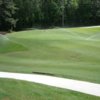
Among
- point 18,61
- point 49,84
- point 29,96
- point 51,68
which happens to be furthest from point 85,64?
point 29,96

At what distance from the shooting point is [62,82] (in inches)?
634

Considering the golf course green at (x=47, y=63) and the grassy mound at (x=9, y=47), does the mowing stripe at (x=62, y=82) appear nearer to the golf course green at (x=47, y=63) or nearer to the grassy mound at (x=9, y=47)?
the golf course green at (x=47, y=63)

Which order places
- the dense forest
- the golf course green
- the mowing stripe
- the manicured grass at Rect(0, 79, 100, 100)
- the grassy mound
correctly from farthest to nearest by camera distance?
the dense forest < the grassy mound < the mowing stripe < the golf course green < the manicured grass at Rect(0, 79, 100, 100)

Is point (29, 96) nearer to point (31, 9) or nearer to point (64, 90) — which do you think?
point (64, 90)

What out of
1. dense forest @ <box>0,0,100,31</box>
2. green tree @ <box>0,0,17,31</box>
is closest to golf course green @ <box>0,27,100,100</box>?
green tree @ <box>0,0,17,31</box>

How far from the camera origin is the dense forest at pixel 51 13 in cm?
7856

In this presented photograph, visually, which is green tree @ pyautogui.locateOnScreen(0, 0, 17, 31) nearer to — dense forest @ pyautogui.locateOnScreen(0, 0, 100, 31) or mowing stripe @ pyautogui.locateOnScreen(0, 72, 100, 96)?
dense forest @ pyautogui.locateOnScreen(0, 0, 100, 31)

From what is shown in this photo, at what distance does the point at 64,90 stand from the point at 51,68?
6236 mm

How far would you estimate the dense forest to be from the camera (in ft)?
258

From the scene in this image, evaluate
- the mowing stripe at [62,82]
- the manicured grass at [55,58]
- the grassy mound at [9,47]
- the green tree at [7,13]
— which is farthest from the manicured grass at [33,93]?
the green tree at [7,13]

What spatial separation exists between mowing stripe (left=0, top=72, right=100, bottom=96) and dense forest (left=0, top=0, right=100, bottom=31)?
5763cm

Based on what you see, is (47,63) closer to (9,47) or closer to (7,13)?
(9,47)

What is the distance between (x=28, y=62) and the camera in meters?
22.9

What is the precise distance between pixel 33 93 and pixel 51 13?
69092 millimetres
